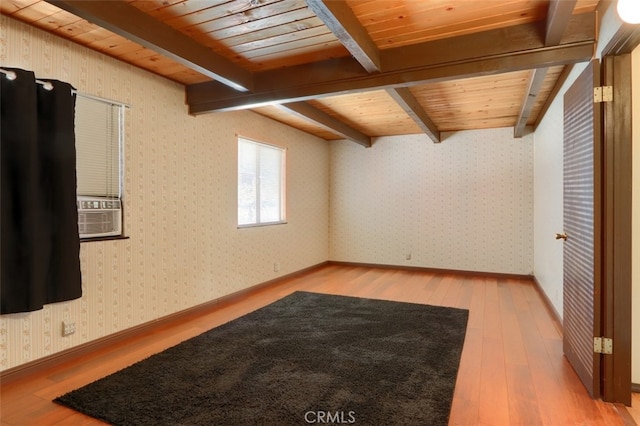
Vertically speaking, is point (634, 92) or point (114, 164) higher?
point (634, 92)

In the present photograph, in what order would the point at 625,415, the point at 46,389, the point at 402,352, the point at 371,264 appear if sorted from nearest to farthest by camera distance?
the point at 625,415 → the point at 46,389 → the point at 402,352 → the point at 371,264

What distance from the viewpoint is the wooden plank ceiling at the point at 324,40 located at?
2045mm

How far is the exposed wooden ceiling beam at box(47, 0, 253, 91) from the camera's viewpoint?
6.17 feet

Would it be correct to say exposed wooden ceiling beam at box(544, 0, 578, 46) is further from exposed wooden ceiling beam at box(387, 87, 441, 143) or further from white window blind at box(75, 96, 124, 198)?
white window blind at box(75, 96, 124, 198)

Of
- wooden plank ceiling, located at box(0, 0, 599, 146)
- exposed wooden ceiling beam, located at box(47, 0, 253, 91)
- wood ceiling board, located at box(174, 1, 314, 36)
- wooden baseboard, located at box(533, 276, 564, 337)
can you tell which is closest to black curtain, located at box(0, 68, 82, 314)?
wooden plank ceiling, located at box(0, 0, 599, 146)

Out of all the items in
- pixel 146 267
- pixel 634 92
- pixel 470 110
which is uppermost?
pixel 470 110

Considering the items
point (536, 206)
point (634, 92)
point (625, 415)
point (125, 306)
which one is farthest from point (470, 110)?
point (125, 306)

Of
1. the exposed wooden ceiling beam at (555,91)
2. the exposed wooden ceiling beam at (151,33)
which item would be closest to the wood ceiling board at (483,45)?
the exposed wooden ceiling beam at (555,91)

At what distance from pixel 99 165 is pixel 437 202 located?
4927 mm

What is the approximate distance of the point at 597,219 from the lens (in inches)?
80.6

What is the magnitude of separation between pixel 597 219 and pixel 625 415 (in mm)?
1091

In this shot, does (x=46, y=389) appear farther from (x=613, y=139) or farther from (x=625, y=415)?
(x=613, y=139)

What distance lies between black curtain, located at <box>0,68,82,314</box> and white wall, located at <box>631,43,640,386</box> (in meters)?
3.69

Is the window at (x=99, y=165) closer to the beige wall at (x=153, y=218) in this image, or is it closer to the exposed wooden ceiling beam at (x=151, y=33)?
the beige wall at (x=153, y=218)
